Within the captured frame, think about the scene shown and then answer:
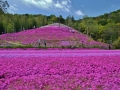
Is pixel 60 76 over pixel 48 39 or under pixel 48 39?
under

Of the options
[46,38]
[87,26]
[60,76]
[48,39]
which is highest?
[87,26]

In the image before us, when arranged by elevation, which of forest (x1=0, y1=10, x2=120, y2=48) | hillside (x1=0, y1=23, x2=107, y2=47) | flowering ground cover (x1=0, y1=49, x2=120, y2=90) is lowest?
flowering ground cover (x1=0, y1=49, x2=120, y2=90)

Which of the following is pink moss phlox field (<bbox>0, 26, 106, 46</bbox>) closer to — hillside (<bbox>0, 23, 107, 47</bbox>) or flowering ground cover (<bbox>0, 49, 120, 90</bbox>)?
hillside (<bbox>0, 23, 107, 47</bbox>)

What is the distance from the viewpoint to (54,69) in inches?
346

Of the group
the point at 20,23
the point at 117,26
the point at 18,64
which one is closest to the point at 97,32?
the point at 117,26

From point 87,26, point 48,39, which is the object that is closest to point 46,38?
point 48,39

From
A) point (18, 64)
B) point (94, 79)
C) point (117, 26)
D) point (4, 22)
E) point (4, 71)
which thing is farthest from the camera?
point (4, 22)

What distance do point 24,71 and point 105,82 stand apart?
11.8ft

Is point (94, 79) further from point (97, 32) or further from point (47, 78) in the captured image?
point (97, 32)

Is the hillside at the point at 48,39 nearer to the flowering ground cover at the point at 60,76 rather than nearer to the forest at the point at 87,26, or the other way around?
the forest at the point at 87,26

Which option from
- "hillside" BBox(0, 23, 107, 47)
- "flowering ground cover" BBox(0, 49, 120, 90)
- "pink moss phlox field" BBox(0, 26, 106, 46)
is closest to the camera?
"flowering ground cover" BBox(0, 49, 120, 90)

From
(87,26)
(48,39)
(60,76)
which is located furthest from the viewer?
(87,26)

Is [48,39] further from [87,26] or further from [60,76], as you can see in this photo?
[87,26]

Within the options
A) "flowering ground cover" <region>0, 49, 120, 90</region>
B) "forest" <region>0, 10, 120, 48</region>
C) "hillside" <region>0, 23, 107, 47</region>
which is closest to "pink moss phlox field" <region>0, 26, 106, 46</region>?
"hillside" <region>0, 23, 107, 47</region>
